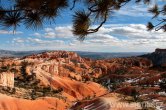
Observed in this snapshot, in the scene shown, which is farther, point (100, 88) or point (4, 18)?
point (100, 88)

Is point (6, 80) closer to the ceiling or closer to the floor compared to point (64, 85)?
closer to the ceiling

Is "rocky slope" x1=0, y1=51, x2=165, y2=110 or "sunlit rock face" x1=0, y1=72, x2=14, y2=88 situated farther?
"sunlit rock face" x1=0, y1=72, x2=14, y2=88

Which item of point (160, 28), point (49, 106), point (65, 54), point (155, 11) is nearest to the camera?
point (160, 28)

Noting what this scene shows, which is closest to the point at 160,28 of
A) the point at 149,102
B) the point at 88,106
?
the point at 149,102

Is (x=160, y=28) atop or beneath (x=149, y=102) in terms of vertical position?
atop

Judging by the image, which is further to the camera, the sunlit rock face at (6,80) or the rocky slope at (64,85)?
the sunlit rock face at (6,80)

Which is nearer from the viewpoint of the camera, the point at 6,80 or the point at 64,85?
the point at 6,80

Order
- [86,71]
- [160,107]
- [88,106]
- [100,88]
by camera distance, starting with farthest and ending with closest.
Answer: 1. [86,71]
2. [100,88]
3. [88,106]
4. [160,107]

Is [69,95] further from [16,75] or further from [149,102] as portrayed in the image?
[149,102]

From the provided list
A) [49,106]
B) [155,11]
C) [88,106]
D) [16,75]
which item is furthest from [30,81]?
[155,11]
